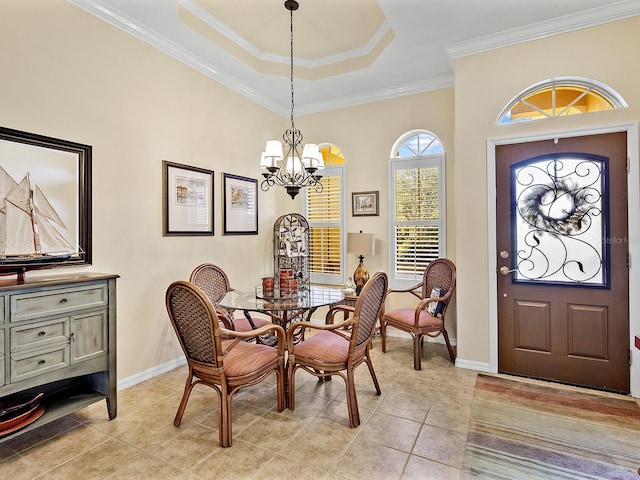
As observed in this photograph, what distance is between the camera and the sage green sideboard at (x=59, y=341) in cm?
204

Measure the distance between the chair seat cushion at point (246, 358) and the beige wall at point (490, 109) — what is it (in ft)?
6.78

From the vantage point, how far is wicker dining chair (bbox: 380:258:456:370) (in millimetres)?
3529

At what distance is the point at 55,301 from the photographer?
2.23m

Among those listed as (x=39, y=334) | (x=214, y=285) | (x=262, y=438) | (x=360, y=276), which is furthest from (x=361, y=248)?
(x=39, y=334)

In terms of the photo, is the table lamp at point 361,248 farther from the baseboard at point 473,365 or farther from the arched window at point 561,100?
the arched window at point 561,100

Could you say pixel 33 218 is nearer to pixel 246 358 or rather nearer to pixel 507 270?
pixel 246 358

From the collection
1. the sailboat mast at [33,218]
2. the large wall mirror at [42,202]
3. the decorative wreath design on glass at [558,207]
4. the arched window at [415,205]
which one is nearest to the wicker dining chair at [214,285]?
the large wall mirror at [42,202]

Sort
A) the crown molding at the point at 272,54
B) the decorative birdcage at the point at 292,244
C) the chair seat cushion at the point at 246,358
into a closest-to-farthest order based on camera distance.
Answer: the chair seat cushion at the point at 246,358
the crown molding at the point at 272,54
the decorative birdcage at the point at 292,244

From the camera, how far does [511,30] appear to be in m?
3.20

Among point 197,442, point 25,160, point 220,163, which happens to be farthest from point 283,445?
point 220,163

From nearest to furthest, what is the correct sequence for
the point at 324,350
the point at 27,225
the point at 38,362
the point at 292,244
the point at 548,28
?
the point at 38,362
the point at 27,225
the point at 324,350
the point at 548,28
the point at 292,244

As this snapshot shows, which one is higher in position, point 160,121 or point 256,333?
point 160,121

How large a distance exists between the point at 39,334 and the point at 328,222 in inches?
139

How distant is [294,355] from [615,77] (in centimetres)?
350
